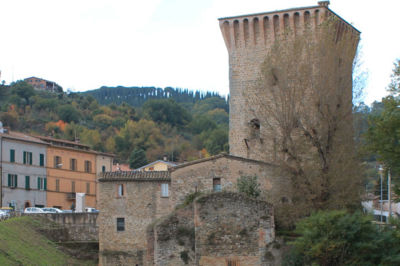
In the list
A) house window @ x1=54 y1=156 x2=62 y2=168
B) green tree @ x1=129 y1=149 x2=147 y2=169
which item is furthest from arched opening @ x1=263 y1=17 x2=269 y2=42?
green tree @ x1=129 y1=149 x2=147 y2=169

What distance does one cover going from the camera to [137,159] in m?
97.5

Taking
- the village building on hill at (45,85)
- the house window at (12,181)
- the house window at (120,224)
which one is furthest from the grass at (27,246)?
the village building on hill at (45,85)

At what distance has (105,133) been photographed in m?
110

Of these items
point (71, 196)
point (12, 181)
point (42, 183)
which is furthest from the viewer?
point (71, 196)

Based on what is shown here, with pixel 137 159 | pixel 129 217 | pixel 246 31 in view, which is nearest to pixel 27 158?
pixel 129 217

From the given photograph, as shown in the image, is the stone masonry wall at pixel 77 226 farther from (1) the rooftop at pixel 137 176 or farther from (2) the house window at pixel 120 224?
(1) the rooftop at pixel 137 176

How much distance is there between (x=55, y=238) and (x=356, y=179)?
2067 cm

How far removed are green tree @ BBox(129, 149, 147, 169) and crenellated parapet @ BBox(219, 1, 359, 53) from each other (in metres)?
57.5

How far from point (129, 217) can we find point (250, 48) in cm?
1141

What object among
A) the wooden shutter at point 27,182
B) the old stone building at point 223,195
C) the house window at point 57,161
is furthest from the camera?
the house window at point 57,161

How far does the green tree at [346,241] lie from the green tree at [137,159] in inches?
2735

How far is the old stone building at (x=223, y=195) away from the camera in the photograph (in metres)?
30.0

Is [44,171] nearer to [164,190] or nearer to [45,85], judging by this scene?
[164,190]

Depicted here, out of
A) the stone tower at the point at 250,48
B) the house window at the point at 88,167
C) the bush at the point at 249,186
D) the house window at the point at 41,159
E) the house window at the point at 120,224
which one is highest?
the stone tower at the point at 250,48
